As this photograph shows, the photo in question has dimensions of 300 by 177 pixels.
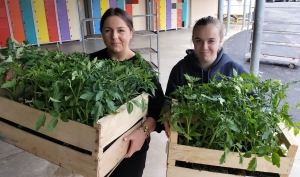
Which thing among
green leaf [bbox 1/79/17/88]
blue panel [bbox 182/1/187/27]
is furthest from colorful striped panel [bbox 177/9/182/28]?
green leaf [bbox 1/79/17/88]

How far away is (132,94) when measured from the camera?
1.00m

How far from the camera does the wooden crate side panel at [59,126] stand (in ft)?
2.87

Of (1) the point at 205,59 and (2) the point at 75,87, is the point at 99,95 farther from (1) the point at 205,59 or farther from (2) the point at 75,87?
(1) the point at 205,59

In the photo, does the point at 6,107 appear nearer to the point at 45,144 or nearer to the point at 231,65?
the point at 45,144

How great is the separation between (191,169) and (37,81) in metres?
0.66

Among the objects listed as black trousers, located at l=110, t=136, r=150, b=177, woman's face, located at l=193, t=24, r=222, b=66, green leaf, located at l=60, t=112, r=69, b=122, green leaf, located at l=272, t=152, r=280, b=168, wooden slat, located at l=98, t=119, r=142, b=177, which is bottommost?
black trousers, located at l=110, t=136, r=150, b=177

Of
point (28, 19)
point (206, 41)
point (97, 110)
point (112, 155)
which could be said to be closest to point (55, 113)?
point (97, 110)

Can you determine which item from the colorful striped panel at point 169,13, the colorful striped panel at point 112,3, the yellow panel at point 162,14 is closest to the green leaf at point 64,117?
the colorful striped panel at point 112,3

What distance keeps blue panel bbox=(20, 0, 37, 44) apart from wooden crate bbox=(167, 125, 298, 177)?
23.3 feet

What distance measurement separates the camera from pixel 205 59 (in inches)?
51.6

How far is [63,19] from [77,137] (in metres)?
7.46

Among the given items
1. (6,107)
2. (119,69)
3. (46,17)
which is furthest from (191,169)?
(46,17)

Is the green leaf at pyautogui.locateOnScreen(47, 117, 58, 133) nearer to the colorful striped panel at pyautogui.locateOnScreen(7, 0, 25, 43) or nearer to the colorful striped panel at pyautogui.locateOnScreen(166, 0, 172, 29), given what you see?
the colorful striped panel at pyautogui.locateOnScreen(7, 0, 25, 43)

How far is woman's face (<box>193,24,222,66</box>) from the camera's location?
1247mm
